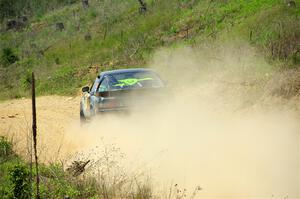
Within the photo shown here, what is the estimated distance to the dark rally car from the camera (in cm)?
1114

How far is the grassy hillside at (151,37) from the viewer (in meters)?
17.6

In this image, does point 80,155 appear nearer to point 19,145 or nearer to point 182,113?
point 19,145

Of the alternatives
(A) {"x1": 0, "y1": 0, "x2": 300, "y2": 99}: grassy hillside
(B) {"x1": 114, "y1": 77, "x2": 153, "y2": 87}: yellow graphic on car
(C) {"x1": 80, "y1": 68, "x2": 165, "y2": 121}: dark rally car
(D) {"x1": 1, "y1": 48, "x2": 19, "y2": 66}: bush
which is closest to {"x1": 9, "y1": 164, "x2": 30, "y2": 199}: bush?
(C) {"x1": 80, "y1": 68, "x2": 165, "y2": 121}: dark rally car

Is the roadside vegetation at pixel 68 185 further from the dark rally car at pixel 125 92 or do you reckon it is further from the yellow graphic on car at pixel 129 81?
the yellow graphic on car at pixel 129 81

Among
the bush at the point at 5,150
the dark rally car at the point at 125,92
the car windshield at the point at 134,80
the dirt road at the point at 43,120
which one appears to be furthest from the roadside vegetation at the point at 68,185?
the car windshield at the point at 134,80

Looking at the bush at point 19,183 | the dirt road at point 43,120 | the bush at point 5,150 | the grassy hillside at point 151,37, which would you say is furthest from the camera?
the grassy hillside at point 151,37

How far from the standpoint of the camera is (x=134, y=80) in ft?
38.9

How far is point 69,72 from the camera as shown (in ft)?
85.1

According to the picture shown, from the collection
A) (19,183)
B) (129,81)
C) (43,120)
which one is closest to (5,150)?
(129,81)

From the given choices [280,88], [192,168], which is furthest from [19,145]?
[280,88]

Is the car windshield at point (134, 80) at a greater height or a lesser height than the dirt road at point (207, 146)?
greater

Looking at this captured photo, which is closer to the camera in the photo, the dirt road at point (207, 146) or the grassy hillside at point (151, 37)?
the dirt road at point (207, 146)

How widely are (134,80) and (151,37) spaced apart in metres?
14.1

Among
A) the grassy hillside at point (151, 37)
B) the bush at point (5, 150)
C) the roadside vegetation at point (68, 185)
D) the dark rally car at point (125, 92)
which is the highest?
the grassy hillside at point (151, 37)
